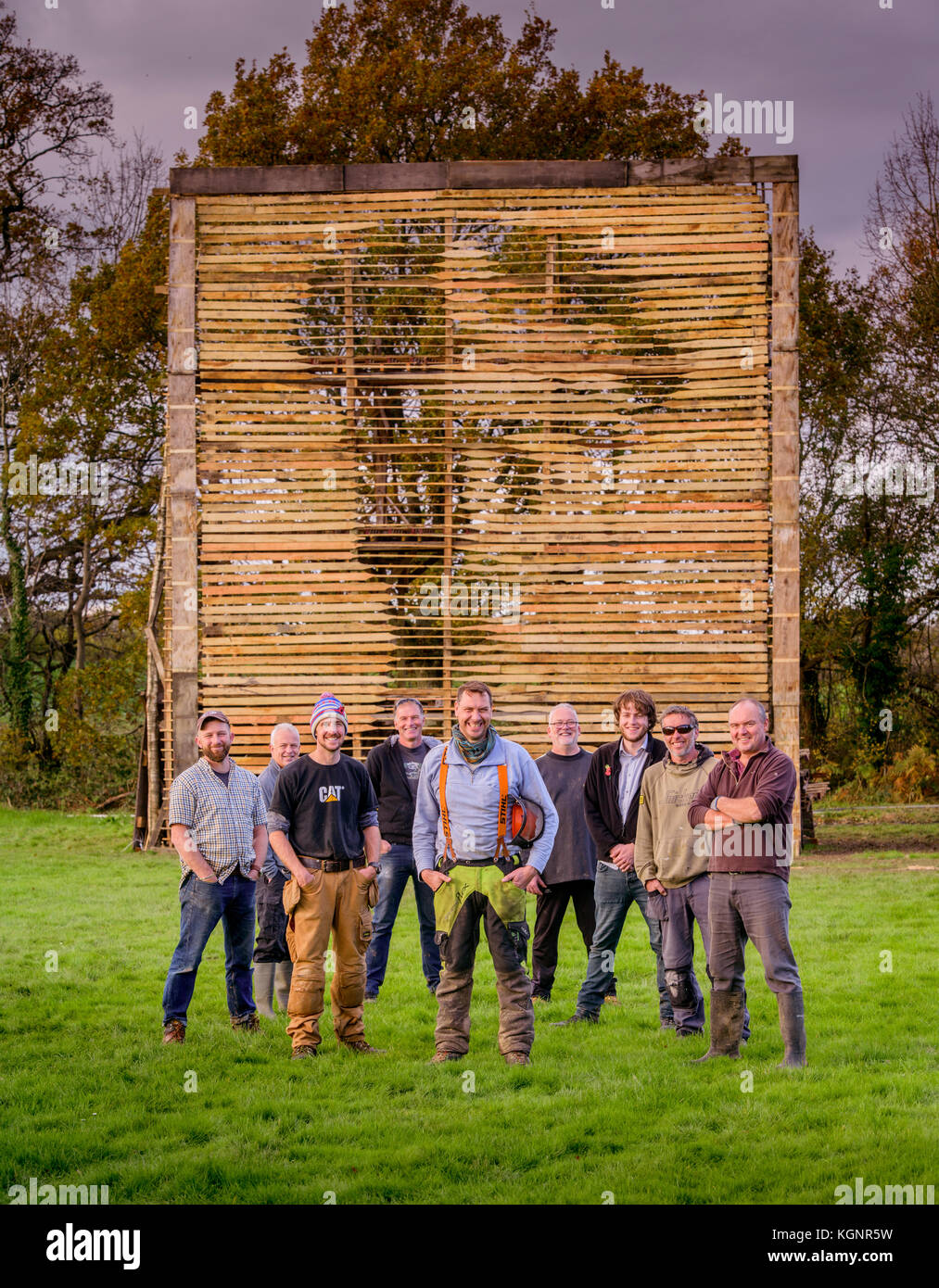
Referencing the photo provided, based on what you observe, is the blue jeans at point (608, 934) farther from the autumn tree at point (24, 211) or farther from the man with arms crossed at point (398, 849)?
the autumn tree at point (24, 211)

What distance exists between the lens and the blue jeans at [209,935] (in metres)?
8.12

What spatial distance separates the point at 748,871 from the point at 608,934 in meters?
1.71

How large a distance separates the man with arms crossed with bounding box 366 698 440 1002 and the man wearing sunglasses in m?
2.01

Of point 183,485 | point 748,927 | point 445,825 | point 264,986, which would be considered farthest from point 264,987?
point 183,485

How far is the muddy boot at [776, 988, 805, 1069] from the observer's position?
24.0 ft

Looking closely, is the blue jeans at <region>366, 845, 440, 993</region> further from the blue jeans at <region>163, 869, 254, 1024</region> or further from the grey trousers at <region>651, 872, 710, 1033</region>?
the grey trousers at <region>651, 872, 710, 1033</region>

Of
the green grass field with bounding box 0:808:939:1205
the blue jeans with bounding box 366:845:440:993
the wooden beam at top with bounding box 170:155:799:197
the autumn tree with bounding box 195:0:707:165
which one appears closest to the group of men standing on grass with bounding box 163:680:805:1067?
the green grass field with bounding box 0:808:939:1205

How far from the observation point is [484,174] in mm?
17172

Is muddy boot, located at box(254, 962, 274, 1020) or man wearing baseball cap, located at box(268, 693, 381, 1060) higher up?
man wearing baseball cap, located at box(268, 693, 381, 1060)

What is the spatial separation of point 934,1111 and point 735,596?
1074cm

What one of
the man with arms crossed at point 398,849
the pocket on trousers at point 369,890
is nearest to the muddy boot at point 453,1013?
the pocket on trousers at point 369,890

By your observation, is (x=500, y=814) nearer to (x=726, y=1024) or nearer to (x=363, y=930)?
(x=363, y=930)
